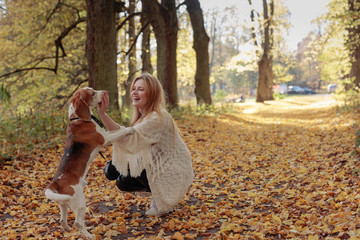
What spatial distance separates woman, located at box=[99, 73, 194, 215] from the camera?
3.56 meters

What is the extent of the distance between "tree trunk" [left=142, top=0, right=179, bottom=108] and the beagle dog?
916 centimetres

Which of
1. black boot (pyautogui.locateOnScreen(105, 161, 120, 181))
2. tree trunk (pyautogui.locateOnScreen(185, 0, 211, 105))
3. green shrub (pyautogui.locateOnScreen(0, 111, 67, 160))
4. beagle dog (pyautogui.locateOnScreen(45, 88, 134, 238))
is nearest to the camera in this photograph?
beagle dog (pyautogui.locateOnScreen(45, 88, 134, 238))

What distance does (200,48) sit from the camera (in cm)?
1500

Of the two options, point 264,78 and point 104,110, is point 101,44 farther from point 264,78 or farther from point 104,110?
point 264,78

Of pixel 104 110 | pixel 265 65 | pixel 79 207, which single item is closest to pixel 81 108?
pixel 104 110

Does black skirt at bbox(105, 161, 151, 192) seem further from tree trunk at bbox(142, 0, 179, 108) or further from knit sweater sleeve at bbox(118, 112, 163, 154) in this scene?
tree trunk at bbox(142, 0, 179, 108)

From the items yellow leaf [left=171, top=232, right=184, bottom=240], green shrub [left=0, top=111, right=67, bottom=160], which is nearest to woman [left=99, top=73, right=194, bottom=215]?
yellow leaf [left=171, top=232, right=184, bottom=240]

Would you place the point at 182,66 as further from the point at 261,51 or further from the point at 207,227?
the point at 207,227

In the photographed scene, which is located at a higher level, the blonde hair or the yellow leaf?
the blonde hair

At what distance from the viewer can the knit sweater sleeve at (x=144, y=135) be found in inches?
134

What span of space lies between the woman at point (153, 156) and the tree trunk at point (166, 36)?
845 centimetres

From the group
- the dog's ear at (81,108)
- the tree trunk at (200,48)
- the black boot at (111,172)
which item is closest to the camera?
the dog's ear at (81,108)

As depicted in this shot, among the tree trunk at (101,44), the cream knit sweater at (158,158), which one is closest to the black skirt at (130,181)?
the cream knit sweater at (158,158)

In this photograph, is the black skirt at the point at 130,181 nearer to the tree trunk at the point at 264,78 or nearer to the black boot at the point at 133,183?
the black boot at the point at 133,183
